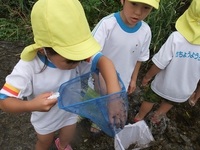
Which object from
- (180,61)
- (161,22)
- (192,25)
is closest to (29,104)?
(180,61)

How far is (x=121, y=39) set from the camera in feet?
6.63

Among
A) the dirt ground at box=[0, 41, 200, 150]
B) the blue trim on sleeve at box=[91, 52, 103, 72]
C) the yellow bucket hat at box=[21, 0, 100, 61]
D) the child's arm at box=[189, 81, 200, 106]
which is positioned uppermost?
the yellow bucket hat at box=[21, 0, 100, 61]

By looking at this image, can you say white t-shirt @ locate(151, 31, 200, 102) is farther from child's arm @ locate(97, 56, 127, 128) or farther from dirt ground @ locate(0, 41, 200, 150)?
child's arm @ locate(97, 56, 127, 128)

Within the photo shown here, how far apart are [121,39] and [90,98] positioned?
609mm

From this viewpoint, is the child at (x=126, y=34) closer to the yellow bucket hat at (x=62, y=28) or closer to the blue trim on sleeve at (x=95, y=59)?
the blue trim on sleeve at (x=95, y=59)

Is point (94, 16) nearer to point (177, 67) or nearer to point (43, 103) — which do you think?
point (177, 67)

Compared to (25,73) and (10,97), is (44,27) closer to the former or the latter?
(25,73)

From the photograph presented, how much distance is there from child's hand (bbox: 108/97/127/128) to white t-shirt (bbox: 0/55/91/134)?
345 millimetres

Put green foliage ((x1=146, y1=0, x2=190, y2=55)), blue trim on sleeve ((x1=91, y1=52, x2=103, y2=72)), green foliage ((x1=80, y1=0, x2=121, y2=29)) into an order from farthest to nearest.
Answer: green foliage ((x1=80, y1=0, x2=121, y2=29)), green foliage ((x1=146, y1=0, x2=190, y2=55)), blue trim on sleeve ((x1=91, y1=52, x2=103, y2=72))

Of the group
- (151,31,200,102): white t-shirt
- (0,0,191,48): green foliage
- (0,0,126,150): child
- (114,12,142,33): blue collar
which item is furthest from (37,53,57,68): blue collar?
(0,0,191,48): green foliage

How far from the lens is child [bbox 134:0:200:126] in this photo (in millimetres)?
2076

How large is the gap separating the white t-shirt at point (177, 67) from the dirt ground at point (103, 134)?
0.56 meters

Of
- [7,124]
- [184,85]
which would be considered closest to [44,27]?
[184,85]

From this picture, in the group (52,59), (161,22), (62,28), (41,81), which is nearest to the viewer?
(62,28)
